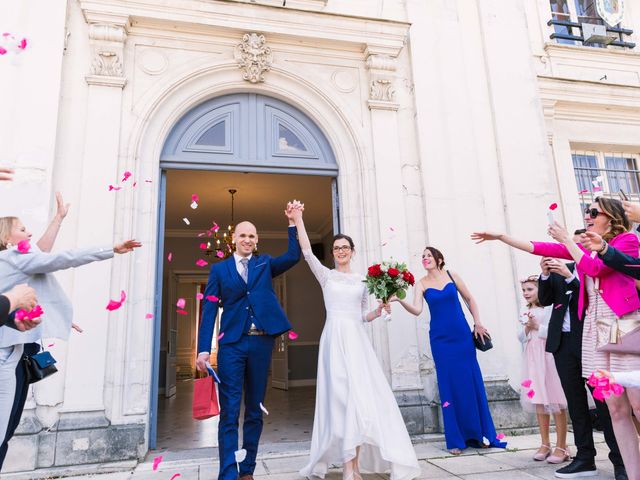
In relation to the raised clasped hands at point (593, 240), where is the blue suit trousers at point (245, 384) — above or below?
below

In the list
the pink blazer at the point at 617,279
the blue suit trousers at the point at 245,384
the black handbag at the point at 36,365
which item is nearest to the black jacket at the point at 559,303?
the pink blazer at the point at 617,279

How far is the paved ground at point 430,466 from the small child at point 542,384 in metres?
0.21

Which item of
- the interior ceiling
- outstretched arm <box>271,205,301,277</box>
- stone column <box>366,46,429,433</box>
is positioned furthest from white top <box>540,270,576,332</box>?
the interior ceiling

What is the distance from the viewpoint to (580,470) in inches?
144

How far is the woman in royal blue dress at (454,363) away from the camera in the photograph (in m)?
4.58

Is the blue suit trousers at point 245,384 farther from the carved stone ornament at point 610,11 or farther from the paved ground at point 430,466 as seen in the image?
the carved stone ornament at point 610,11

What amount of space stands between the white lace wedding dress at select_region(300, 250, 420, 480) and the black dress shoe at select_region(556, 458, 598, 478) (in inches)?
45.6

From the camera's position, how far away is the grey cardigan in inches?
111

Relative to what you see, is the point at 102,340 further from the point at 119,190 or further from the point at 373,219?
the point at 373,219

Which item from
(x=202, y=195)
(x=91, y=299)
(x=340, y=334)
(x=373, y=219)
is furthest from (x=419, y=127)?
(x=202, y=195)

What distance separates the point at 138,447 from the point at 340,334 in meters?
2.33

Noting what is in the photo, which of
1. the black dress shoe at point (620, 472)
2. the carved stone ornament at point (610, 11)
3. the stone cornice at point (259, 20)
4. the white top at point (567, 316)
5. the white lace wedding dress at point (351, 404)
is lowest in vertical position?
the black dress shoe at point (620, 472)

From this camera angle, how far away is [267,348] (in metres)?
3.75

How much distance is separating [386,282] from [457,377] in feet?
4.84
